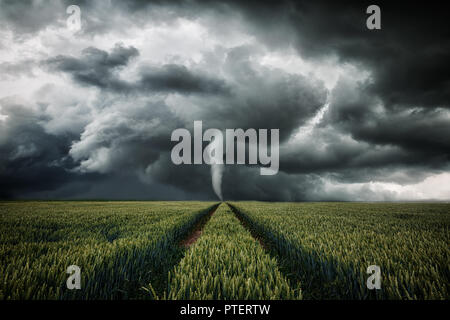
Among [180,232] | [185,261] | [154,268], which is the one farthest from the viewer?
[180,232]

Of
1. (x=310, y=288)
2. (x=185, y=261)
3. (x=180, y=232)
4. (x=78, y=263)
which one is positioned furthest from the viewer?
(x=180, y=232)

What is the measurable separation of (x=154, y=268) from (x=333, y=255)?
4.40 meters

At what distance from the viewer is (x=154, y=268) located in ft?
16.1

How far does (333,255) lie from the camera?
3.75 metres

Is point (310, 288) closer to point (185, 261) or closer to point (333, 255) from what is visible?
point (333, 255)

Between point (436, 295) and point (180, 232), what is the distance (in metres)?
8.92

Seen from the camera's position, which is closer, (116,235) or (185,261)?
(185,261)

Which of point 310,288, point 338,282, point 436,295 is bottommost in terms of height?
point 310,288

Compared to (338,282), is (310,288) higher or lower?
lower
